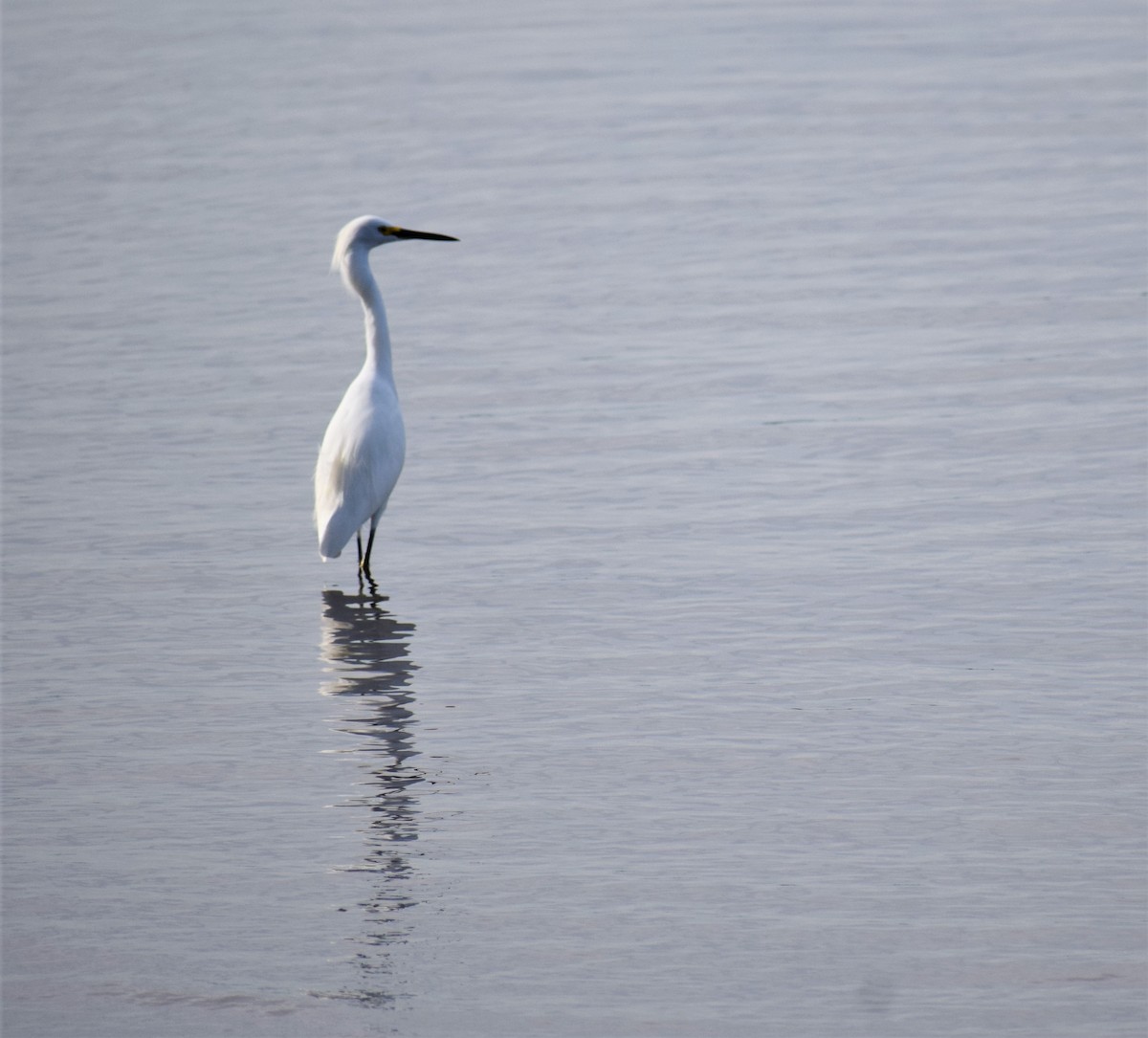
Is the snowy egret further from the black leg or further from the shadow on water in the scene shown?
the shadow on water

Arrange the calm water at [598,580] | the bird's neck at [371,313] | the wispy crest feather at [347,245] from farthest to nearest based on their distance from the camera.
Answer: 1. the wispy crest feather at [347,245]
2. the bird's neck at [371,313]
3. the calm water at [598,580]

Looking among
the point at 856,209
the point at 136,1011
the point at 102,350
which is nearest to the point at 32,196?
the point at 102,350

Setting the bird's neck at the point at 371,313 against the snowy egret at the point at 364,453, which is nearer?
the snowy egret at the point at 364,453

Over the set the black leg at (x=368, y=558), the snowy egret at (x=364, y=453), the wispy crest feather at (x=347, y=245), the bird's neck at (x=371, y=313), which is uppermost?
the wispy crest feather at (x=347, y=245)

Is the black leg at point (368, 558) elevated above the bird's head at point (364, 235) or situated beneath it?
situated beneath

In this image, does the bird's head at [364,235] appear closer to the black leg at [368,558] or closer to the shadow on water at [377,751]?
the black leg at [368,558]

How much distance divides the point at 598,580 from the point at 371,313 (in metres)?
2.30

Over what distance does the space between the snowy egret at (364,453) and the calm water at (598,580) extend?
1.04 ft

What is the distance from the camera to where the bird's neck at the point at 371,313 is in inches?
416

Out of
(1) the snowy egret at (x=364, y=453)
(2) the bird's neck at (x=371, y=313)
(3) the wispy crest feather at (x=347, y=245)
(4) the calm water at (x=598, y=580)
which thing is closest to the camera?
(4) the calm water at (x=598, y=580)

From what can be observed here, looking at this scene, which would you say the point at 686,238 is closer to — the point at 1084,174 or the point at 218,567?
the point at 1084,174

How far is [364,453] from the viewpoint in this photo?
390 inches

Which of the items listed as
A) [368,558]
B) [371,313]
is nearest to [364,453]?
[368,558]

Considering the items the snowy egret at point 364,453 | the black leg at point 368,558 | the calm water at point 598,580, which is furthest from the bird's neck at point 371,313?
the black leg at point 368,558
